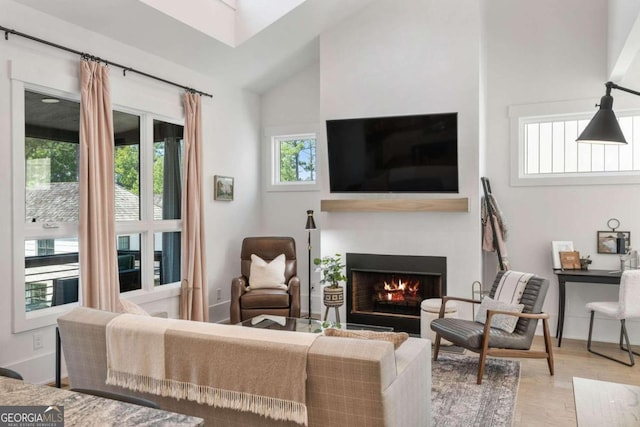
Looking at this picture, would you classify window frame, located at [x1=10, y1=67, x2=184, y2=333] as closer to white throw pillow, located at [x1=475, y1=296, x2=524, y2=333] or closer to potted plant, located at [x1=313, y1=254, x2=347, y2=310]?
potted plant, located at [x1=313, y1=254, x2=347, y2=310]

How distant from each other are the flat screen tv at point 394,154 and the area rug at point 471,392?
67.5 inches

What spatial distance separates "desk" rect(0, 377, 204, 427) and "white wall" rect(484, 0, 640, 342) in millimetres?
4794

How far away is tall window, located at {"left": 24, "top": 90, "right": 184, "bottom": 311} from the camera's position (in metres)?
3.67

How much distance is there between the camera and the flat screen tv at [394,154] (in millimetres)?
4777

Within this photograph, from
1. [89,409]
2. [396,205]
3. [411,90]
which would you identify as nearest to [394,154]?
[396,205]

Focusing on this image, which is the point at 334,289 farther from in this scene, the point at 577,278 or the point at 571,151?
the point at 571,151

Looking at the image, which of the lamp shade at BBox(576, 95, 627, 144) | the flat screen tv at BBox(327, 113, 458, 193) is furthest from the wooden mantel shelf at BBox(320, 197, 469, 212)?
the lamp shade at BBox(576, 95, 627, 144)

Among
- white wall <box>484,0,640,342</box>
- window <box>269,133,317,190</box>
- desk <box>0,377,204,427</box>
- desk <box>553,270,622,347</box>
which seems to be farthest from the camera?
window <box>269,133,317,190</box>

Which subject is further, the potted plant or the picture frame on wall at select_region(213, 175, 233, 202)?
the picture frame on wall at select_region(213, 175, 233, 202)

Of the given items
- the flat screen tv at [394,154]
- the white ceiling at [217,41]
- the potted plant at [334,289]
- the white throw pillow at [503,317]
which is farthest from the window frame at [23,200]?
the white throw pillow at [503,317]

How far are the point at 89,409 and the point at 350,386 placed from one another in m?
1.09

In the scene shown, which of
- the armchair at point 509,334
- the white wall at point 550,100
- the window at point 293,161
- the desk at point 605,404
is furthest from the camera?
the window at point 293,161

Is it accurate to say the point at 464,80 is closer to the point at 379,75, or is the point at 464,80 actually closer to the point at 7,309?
the point at 379,75

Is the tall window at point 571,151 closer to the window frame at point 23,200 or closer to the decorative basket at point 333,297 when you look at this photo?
the decorative basket at point 333,297
